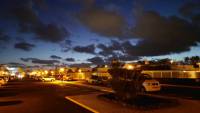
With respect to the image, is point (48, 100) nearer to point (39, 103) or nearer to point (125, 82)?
point (39, 103)

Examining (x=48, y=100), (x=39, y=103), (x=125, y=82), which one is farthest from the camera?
(x=48, y=100)

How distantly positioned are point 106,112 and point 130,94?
173 inches

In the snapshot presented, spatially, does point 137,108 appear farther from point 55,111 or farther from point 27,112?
point 27,112

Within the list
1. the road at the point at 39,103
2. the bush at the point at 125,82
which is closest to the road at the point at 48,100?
the road at the point at 39,103

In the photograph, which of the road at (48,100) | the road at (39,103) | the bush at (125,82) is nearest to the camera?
the road at (39,103)

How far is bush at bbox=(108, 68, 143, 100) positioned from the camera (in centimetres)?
1902

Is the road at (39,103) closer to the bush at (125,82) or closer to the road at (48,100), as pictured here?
the road at (48,100)

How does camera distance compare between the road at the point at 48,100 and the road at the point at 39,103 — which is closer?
the road at the point at 39,103

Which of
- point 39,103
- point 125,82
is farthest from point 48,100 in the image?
point 125,82

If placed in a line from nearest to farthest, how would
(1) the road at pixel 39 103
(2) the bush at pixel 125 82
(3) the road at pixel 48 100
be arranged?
1. (1) the road at pixel 39 103
2. (3) the road at pixel 48 100
3. (2) the bush at pixel 125 82

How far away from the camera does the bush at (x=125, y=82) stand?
1902 centimetres

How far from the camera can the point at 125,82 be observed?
19.4 metres

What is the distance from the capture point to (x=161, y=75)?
58.3m

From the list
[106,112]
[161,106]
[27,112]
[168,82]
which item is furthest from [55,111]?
[168,82]
